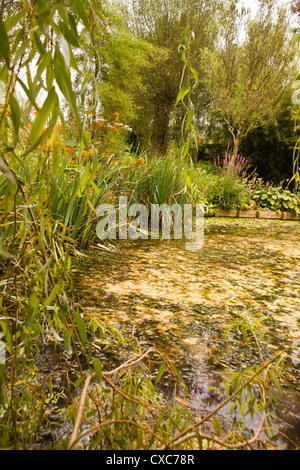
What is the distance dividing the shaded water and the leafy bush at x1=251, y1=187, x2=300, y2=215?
386 cm

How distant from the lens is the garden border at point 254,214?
628cm

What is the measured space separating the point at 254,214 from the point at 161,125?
6515 mm

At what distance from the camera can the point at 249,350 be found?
134 cm

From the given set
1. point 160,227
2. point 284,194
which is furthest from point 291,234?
point 284,194

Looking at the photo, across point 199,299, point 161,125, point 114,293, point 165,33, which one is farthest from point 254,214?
point 165,33

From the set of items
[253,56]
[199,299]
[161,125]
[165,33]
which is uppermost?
[165,33]

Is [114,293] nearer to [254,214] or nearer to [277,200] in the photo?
[254,214]

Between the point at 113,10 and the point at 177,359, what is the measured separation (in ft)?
29.3

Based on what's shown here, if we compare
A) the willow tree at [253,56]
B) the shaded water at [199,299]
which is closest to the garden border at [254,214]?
the willow tree at [253,56]

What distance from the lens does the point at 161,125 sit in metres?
11.8

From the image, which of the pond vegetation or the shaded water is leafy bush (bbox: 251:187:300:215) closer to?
the pond vegetation

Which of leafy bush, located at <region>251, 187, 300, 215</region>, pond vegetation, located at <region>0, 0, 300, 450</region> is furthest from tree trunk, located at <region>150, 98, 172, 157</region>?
pond vegetation, located at <region>0, 0, 300, 450</region>

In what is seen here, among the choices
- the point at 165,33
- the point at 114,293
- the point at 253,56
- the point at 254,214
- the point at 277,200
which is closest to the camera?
the point at 114,293
